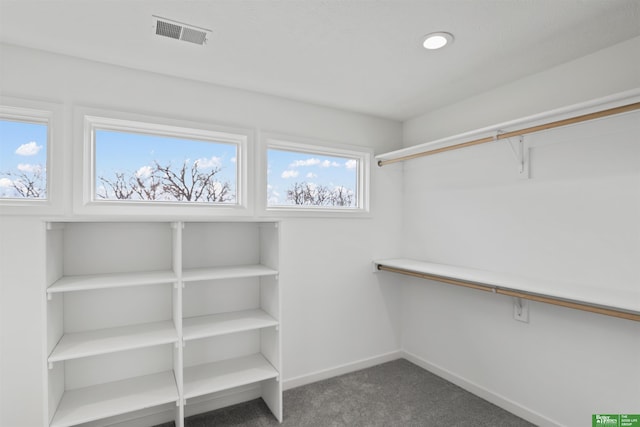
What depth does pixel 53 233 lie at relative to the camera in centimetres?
183

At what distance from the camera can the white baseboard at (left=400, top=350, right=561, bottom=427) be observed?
86.9 inches

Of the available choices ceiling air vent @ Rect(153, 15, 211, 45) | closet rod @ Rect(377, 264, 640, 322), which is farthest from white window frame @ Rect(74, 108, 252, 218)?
closet rod @ Rect(377, 264, 640, 322)

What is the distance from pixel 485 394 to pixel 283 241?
1.93 metres

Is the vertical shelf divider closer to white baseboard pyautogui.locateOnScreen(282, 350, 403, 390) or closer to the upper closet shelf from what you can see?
white baseboard pyautogui.locateOnScreen(282, 350, 403, 390)

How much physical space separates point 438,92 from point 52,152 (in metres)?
2.64

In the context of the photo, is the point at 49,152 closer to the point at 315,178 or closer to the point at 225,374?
the point at 225,374

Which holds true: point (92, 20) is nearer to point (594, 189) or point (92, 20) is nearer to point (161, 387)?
point (161, 387)

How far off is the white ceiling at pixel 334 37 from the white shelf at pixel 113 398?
2.02m

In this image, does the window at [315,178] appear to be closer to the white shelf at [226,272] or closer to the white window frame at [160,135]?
the white window frame at [160,135]

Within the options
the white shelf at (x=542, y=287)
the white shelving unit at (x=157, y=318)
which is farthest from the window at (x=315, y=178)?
the white shelf at (x=542, y=287)

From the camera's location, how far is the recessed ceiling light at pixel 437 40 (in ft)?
5.85

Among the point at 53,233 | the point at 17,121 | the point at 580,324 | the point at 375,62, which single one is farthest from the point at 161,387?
the point at 580,324

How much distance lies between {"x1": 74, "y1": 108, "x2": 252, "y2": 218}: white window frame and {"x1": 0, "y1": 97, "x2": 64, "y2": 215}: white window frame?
0.32 feet

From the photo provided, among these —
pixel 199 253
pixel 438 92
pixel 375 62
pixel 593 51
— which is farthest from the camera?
pixel 438 92
